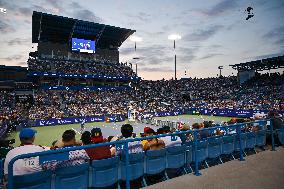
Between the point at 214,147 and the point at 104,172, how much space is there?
14.2 feet

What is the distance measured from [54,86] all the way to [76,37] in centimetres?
1896

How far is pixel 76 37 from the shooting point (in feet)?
211

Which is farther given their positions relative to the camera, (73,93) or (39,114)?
(73,93)

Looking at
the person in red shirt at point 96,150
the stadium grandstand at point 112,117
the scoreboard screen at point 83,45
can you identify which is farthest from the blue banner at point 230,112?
the scoreboard screen at point 83,45

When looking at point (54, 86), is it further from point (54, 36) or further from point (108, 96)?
point (54, 36)

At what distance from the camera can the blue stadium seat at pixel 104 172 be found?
5.34 meters

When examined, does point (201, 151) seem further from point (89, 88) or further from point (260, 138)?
point (89, 88)

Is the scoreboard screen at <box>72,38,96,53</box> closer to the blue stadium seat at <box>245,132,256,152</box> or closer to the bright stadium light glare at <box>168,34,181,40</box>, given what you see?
the bright stadium light glare at <box>168,34,181,40</box>

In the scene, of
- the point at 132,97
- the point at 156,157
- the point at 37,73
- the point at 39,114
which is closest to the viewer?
the point at 156,157

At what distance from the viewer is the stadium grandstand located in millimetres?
5195

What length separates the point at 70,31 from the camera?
199 feet

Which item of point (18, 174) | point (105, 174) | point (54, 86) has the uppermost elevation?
point (54, 86)

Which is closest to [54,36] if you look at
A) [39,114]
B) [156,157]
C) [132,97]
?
[132,97]

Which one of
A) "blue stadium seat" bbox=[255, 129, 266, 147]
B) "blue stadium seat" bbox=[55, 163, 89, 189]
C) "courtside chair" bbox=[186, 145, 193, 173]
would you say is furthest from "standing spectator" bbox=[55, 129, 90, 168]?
"blue stadium seat" bbox=[255, 129, 266, 147]
